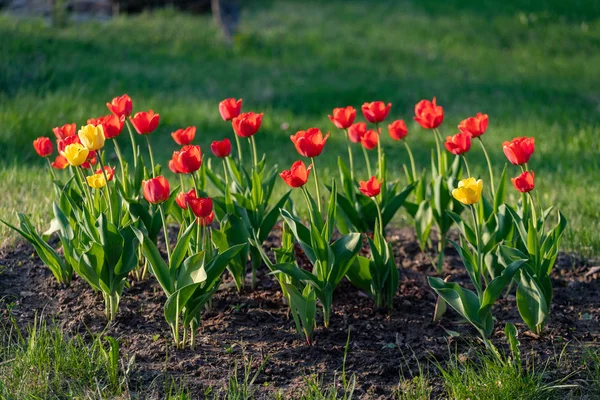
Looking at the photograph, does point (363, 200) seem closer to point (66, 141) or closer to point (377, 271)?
point (377, 271)

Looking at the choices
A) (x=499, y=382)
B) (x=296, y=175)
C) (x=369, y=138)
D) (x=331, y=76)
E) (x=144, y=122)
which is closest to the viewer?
(x=499, y=382)

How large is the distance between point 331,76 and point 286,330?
15.7ft

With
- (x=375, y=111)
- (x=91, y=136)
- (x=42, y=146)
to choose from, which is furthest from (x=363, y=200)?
(x=42, y=146)

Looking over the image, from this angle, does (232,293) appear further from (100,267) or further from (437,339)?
(437,339)

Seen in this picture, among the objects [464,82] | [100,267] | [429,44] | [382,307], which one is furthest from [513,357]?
[429,44]

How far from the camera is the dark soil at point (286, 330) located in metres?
2.84

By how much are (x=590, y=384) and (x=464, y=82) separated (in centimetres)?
499

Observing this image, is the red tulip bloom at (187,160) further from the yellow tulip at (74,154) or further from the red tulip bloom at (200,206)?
the yellow tulip at (74,154)

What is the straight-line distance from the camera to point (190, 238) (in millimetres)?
3006

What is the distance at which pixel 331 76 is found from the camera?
25.0 ft

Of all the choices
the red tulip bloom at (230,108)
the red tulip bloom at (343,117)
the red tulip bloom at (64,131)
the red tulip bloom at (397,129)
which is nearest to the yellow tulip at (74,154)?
the red tulip bloom at (64,131)

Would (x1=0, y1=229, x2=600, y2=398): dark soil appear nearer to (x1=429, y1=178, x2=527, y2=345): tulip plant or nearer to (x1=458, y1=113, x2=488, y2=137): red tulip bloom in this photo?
(x1=429, y1=178, x2=527, y2=345): tulip plant

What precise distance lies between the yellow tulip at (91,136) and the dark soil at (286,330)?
25.8 inches

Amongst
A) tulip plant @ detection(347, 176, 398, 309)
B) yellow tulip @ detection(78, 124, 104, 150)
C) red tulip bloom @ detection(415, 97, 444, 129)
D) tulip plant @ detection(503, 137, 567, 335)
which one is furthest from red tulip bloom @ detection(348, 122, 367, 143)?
yellow tulip @ detection(78, 124, 104, 150)
